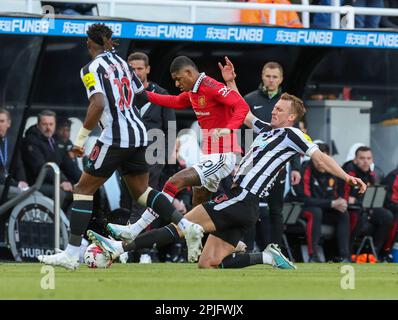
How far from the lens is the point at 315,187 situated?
1820 cm

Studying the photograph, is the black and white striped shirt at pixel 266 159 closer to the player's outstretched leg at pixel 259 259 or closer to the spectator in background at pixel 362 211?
the player's outstretched leg at pixel 259 259

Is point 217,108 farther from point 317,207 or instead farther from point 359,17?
point 359,17

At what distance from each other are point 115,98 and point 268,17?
6.52 m

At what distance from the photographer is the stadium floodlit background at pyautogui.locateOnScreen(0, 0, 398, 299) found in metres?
16.7

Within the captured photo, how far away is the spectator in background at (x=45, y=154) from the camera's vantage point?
1689 cm

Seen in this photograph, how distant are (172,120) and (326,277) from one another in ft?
15.9

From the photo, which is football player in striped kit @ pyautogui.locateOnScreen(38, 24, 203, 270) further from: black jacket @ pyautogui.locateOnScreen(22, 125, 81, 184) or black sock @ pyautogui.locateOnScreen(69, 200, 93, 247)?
black jacket @ pyautogui.locateOnScreen(22, 125, 81, 184)

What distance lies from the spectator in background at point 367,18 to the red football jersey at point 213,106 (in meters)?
5.85

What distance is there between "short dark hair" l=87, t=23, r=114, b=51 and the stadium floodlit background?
2.76 m

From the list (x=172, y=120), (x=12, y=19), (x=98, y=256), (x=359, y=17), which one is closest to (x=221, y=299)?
(x=98, y=256)

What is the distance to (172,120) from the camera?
52.2ft

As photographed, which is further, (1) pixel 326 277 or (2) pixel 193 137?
(2) pixel 193 137

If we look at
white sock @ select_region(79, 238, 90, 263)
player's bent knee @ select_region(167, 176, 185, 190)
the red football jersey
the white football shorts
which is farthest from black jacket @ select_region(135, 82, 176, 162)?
player's bent knee @ select_region(167, 176, 185, 190)
